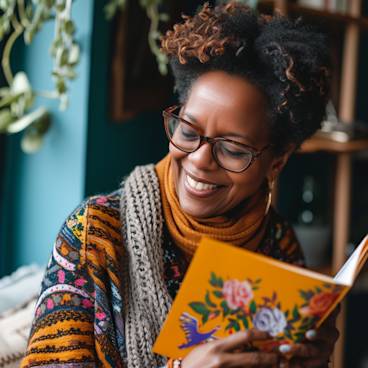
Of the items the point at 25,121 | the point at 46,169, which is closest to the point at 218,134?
the point at 25,121

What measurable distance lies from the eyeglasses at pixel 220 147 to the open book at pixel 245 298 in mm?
286

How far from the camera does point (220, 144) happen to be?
3.58 ft

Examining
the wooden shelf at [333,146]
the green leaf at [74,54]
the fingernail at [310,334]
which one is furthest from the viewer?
the wooden shelf at [333,146]

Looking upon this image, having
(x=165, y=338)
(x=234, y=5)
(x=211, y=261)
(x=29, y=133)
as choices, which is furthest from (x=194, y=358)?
(x=29, y=133)

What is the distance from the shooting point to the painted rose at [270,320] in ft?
2.77

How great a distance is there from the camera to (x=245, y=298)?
2.73 feet

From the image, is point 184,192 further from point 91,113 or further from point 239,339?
point 91,113

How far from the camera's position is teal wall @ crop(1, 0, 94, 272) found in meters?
1.92

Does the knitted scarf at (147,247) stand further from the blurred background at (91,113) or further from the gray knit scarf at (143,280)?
the blurred background at (91,113)

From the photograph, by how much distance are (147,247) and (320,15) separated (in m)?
1.44

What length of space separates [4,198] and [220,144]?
4.22 ft

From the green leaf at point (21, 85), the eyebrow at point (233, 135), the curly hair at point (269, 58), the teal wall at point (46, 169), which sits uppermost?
the curly hair at point (269, 58)

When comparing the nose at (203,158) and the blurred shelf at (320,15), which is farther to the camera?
the blurred shelf at (320,15)

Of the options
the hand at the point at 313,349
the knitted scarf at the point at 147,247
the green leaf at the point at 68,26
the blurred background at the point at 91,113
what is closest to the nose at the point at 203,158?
the knitted scarf at the point at 147,247
